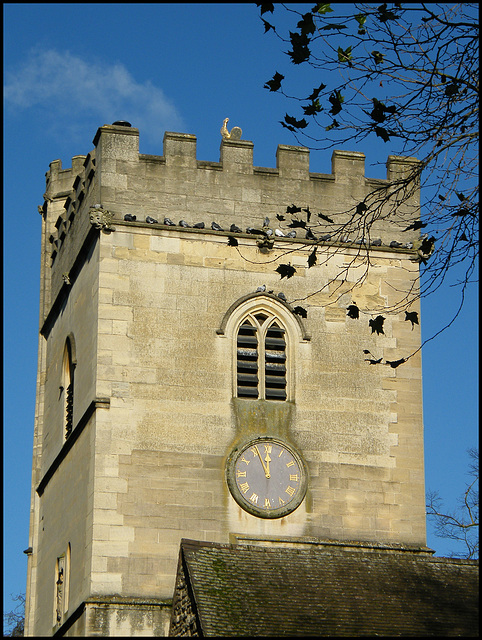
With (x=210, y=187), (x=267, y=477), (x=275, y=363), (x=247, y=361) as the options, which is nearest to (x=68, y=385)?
(x=247, y=361)

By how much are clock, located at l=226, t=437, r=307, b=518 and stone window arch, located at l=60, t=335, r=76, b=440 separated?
3602 millimetres

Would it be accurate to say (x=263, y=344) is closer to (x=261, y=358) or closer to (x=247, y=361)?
(x=261, y=358)

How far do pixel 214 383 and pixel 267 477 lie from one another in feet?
5.95

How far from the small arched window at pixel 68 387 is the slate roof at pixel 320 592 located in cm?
566

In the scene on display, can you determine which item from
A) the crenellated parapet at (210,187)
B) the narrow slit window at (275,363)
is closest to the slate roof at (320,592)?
the narrow slit window at (275,363)

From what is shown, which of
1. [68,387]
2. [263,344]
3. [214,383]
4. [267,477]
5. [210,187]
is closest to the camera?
[267,477]

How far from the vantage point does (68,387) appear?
2717 centimetres

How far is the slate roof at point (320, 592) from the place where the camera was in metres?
19.3

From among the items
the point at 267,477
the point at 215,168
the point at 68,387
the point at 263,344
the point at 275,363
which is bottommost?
the point at 267,477

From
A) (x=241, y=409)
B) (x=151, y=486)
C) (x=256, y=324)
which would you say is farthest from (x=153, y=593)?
(x=256, y=324)

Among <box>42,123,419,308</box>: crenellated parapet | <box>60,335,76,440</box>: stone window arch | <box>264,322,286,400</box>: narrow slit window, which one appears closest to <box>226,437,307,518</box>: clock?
<box>264,322,286,400</box>: narrow slit window

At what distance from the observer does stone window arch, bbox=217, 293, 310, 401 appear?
2503cm

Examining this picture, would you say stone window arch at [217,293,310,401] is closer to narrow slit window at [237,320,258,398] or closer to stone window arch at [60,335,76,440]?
narrow slit window at [237,320,258,398]

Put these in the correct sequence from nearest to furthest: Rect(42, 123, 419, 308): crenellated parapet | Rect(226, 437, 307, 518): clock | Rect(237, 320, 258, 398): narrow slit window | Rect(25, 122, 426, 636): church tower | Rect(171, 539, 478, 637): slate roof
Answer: Rect(171, 539, 478, 637): slate roof
Rect(25, 122, 426, 636): church tower
Rect(226, 437, 307, 518): clock
Rect(237, 320, 258, 398): narrow slit window
Rect(42, 123, 419, 308): crenellated parapet
